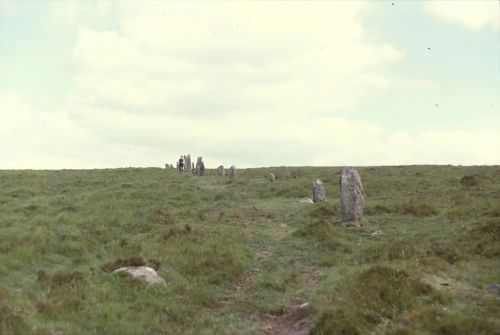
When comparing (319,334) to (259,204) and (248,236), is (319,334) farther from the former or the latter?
(259,204)

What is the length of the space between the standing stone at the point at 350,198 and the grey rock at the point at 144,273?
13.1 meters

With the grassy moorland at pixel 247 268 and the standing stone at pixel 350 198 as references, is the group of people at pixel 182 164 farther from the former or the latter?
the standing stone at pixel 350 198

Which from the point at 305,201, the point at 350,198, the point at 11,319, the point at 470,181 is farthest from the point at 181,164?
the point at 11,319

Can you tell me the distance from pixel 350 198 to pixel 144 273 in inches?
563

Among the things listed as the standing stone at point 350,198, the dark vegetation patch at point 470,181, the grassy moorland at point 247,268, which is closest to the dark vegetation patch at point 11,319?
the grassy moorland at point 247,268

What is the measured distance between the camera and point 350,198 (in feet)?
90.9

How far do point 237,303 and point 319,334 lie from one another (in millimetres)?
3885

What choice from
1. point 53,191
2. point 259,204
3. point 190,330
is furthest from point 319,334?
point 53,191

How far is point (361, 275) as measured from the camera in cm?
1542

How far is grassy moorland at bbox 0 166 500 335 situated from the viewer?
1280 centimetres

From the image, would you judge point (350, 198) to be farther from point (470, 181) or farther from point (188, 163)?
point (188, 163)

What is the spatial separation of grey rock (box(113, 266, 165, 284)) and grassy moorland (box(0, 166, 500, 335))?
0.37m

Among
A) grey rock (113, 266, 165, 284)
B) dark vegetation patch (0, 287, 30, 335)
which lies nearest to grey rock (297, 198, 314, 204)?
grey rock (113, 266, 165, 284)

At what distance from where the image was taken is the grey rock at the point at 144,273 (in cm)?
1595
